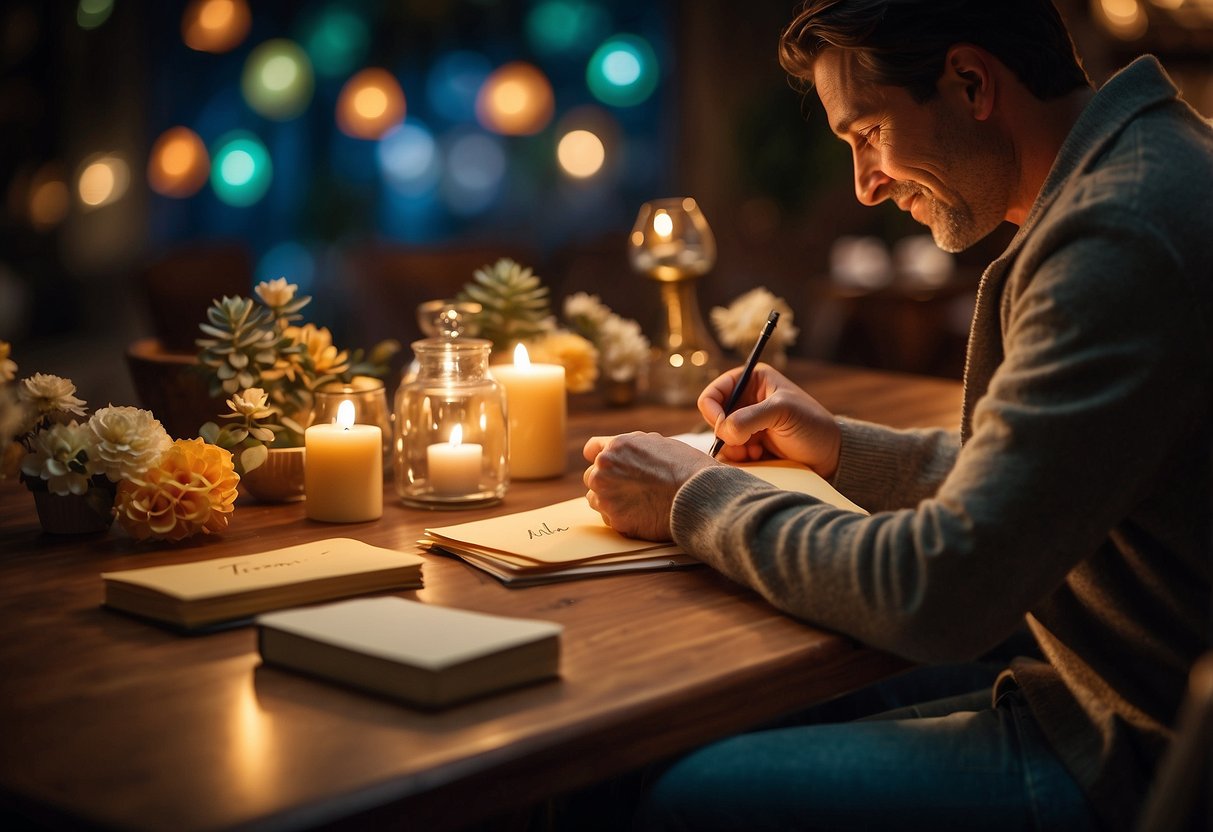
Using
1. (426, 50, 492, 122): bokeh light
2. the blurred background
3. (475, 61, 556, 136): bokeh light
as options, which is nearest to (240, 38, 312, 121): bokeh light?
the blurred background

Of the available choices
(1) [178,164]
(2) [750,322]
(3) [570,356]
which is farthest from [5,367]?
(1) [178,164]

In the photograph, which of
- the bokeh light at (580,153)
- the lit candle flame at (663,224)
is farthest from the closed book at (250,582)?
the bokeh light at (580,153)

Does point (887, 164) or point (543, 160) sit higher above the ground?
point (543, 160)

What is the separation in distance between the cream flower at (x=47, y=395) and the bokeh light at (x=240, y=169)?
10.1ft

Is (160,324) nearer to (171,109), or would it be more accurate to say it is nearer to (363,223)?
(171,109)

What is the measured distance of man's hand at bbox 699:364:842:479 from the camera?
143 centimetres

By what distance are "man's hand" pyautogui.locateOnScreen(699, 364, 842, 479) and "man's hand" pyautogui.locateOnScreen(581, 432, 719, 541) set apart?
0.54 ft

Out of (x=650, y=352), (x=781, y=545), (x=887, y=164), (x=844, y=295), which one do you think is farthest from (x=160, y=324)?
(x=844, y=295)

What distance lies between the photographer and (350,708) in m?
0.88

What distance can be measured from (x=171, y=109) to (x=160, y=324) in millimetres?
1861

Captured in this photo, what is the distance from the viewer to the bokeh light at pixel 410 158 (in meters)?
4.67

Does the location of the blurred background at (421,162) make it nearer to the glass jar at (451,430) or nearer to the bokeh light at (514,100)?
the bokeh light at (514,100)

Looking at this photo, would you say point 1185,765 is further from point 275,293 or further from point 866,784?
point 275,293

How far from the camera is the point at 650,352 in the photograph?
6.96 ft
